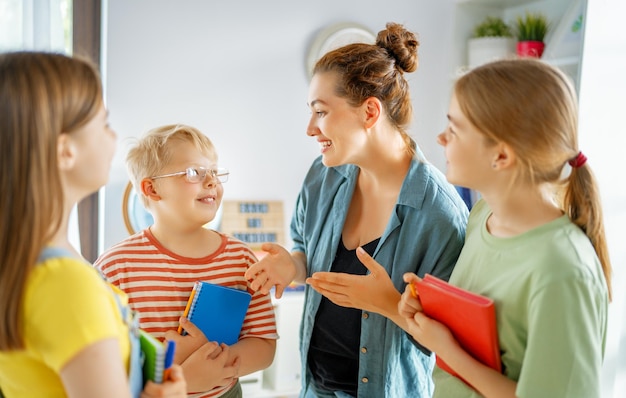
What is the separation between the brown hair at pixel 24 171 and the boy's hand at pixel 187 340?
0.55 metres

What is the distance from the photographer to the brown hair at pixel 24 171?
0.85 meters

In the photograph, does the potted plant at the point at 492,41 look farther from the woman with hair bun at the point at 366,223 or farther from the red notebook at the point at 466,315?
the red notebook at the point at 466,315

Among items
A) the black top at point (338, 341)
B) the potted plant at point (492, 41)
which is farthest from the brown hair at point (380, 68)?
the potted plant at point (492, 41)

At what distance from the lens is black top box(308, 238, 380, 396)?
63.9 inches

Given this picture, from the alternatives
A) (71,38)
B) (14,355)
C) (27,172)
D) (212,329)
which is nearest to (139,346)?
(14,355)

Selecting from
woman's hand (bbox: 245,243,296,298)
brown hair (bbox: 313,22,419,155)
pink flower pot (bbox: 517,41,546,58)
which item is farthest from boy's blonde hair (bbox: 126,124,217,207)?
pink flower pot (bbox: 517,41,546,58)

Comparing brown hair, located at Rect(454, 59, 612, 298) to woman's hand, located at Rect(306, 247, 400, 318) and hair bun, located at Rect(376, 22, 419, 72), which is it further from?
hair bun, located at Rect(376, 22, 419, 72)

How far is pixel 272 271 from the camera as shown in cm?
151

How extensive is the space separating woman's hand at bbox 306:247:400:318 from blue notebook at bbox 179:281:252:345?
7.4 inches

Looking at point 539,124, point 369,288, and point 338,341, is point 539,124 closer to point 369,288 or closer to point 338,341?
point 369,288

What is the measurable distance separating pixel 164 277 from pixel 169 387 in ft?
1.53

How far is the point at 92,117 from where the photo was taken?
946mm

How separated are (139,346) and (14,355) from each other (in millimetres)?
178

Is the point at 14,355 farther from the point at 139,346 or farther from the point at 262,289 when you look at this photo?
the point at 262,289
